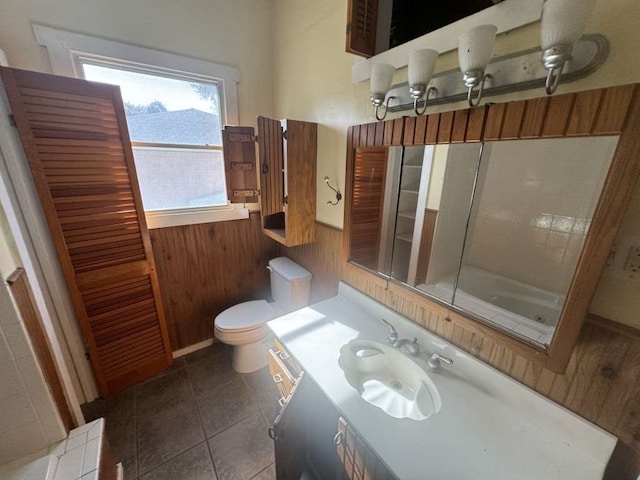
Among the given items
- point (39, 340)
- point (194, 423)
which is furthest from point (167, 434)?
point (39, 340)

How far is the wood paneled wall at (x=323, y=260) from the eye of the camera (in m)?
1.50

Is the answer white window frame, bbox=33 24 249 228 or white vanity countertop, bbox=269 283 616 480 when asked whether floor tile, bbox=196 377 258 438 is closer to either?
white vanity countertop, bbox=269 283 616 480

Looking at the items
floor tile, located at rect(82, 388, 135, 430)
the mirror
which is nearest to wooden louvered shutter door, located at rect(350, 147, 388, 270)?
the mirror

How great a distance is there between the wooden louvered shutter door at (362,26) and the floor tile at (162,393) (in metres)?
2.20

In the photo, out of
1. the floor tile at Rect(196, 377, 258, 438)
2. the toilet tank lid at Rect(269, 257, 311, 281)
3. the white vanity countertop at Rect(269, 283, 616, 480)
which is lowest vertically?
the floor tile at Rect(196, 377, 258, 438)

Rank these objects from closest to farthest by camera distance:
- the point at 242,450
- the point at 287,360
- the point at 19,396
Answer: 1. the point at 19,396
2. the point at 287,360
3. the point at 242,450

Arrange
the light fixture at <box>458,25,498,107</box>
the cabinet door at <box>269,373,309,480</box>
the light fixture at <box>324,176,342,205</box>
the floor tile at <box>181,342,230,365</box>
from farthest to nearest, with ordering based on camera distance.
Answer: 1. the floor tile at <box>181,342,230,365</box>
2. the light fixture at <box>324,176,342,205</box>
3. the cabinet door at <box>269,373,309,480</box>
4. the light fixture at <box>458,25,498,107</box>

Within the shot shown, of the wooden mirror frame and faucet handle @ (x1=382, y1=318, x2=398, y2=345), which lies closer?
the wooden mirror frame

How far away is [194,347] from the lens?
6.63ft

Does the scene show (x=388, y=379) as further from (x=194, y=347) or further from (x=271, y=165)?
(x=194, y=347)

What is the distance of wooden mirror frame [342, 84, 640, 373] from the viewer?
1.75 feet

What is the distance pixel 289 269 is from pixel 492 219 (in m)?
1.29

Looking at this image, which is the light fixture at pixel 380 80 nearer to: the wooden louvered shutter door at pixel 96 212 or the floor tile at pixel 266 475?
the wooden louvered shutter door at pixel 96 212

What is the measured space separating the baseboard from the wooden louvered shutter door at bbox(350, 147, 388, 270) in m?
1.52
